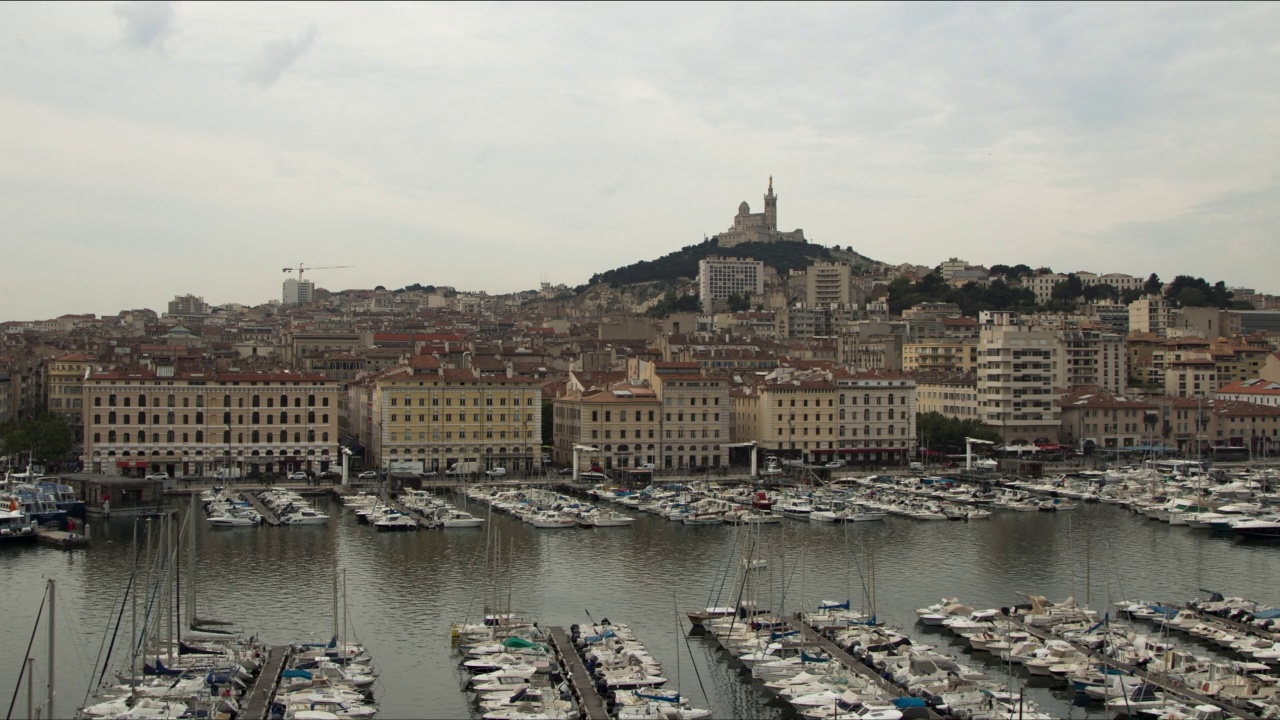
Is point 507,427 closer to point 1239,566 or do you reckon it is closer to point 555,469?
point 555,469

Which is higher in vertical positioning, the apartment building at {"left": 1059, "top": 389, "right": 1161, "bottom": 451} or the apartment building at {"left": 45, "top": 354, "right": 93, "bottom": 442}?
the apartment building at {"left": 45, "top": 354, "right": 93, "bottom": 442}

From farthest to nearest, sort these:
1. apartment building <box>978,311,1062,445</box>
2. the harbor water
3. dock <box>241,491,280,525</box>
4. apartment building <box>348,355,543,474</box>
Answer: apartment building <box>978,311,1062,445</box> < apartment building <box>348,355,543,474</box> < dock <box>241,491,280,525</box> < the harbor water

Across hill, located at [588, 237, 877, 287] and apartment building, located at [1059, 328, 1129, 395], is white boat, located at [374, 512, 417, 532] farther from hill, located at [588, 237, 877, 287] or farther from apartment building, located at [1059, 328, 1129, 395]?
hill, located at [588, 237, 877, 287]

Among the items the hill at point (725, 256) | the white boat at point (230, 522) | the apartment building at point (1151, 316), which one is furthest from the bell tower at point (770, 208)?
the white boat at point (230, 522)

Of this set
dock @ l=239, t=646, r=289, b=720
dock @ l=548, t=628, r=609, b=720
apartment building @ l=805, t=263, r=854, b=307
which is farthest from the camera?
apartment building @ l=805, t=263, r=854, b=307

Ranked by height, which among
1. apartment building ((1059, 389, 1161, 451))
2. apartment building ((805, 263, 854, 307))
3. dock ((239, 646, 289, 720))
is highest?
apartment building ((805, 263, 854, 307))

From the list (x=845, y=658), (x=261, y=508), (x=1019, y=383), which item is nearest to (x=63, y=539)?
(x=261, y=508)

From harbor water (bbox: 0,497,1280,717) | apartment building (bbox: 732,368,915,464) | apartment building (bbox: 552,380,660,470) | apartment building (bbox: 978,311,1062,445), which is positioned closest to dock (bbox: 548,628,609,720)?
harbor water (bbox: 0,497,1280,717)
